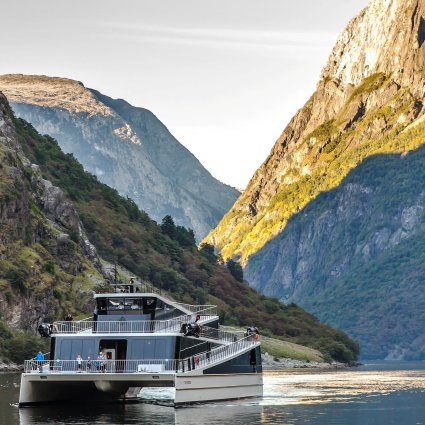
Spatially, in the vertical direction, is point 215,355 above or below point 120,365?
above

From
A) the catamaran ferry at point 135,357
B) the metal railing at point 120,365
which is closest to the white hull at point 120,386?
the catamaran ferry at point 135,357

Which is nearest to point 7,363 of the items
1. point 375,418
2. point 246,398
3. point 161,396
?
point 161,396

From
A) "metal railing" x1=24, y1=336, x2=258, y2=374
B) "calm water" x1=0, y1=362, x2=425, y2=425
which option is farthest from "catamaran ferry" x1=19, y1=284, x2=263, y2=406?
"calm water" x1=0, y1=362, x2=425, y2=425

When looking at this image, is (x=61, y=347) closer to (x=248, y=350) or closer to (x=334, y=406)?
(x=248, y=350)

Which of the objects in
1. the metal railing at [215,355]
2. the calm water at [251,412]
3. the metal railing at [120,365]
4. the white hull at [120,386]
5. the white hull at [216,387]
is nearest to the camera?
the calm water at [251,412]

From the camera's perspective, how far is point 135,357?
87.4 meters

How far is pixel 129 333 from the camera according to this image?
88.9 m

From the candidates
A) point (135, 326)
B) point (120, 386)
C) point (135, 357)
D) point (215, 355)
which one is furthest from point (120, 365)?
point (215, 355)

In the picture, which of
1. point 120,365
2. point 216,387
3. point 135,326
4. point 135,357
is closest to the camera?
point 120,365

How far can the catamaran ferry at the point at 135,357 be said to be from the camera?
8612 cm

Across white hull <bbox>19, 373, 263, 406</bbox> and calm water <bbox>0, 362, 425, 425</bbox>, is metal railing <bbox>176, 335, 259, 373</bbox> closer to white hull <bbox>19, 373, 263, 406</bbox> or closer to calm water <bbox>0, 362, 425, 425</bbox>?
white hull <bbox>19, 373, 263, 406</bbox>

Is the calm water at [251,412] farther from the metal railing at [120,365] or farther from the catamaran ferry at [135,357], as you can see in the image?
the metal railing at [120,365]

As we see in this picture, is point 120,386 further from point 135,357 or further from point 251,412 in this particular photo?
point 251,412

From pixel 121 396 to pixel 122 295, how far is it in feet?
41.4
